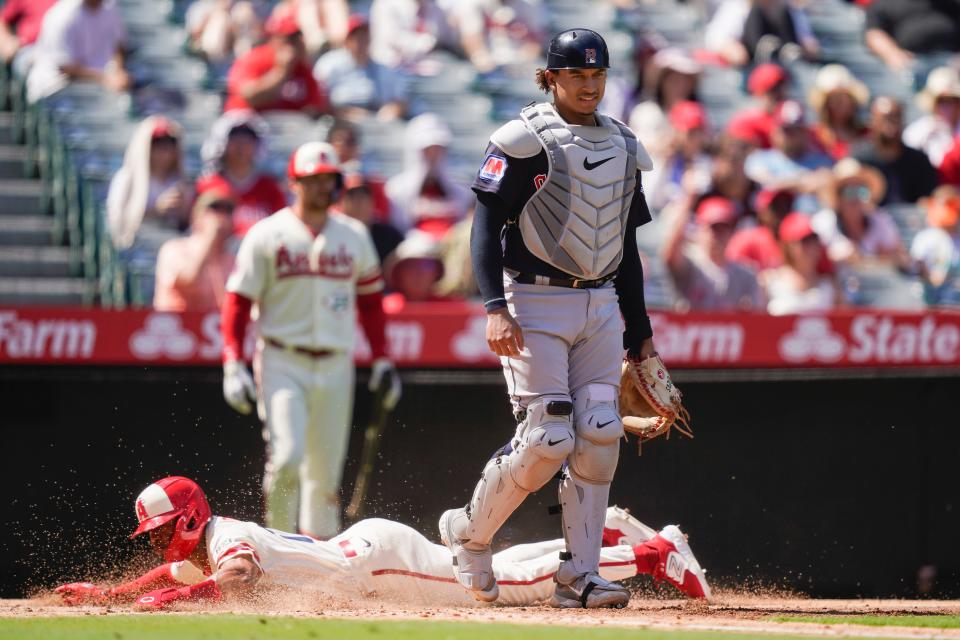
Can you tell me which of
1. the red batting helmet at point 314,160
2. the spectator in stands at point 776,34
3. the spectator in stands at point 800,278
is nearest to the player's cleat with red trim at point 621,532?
the red batting helmet at point 314,160

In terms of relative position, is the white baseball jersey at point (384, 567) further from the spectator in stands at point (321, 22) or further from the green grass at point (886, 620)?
the spectator in stands at point (321, 22)

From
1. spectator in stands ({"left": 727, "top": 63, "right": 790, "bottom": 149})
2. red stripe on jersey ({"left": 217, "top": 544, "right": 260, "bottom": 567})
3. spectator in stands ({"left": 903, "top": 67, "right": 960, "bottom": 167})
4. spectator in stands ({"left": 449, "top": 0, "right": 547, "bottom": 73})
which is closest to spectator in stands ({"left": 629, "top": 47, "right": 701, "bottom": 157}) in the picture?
spectator in stands ({"left": 727, "top": 63, "right": 790, "bottom": 149})

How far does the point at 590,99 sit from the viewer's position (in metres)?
5.41

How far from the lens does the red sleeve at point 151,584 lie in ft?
19.3

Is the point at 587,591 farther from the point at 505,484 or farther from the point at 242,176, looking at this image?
the point at 242,176

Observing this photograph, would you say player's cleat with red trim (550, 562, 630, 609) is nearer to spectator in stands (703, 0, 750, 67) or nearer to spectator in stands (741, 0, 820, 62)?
spectator in stands (703, 0, 750, 67)

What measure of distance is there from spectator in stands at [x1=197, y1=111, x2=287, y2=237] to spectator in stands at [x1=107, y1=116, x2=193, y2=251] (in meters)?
0.23

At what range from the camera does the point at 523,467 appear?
545 centimetres

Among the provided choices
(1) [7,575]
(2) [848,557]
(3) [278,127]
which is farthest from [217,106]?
(2) [848,557]

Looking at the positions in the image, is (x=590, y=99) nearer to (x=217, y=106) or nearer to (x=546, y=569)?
(x=546, y=569)

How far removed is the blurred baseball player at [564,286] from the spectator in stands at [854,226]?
5.94 meters

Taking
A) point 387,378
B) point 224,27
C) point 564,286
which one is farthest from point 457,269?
point 564,286

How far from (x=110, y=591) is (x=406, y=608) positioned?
3.95ft

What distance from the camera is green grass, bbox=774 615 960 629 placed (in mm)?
5598
